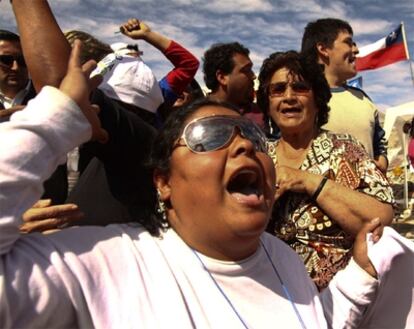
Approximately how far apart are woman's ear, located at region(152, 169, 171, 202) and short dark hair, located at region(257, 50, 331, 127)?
4.01ft

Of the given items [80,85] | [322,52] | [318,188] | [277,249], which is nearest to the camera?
[80,85]

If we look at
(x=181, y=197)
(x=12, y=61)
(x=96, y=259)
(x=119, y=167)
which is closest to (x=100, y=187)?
(x=119, y=167)

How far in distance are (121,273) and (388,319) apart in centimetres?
108

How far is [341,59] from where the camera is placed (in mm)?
3818

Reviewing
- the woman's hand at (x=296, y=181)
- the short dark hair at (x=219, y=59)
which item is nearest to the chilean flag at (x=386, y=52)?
the short dark hair at (x=219, y=59)

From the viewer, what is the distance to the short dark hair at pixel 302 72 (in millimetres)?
2459

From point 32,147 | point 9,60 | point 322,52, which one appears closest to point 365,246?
point 32,147

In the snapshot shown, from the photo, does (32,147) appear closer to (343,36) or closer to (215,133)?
(215,133)

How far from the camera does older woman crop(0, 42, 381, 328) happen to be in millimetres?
1037

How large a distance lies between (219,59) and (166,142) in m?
2.42

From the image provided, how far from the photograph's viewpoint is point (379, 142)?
378cm

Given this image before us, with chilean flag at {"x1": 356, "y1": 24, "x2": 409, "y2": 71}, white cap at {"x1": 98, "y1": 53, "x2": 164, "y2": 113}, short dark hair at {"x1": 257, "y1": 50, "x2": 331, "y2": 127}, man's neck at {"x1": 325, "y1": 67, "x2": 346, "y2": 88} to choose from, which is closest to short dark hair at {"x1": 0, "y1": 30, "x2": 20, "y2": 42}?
white cap at {"x1": 98, "y1": 53, "x2": 164, "y2": 113}

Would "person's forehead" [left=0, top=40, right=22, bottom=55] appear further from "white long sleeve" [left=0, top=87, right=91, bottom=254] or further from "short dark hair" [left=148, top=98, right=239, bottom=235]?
"white long sleeve" [left=0, top=87, right=91, bottom=254]

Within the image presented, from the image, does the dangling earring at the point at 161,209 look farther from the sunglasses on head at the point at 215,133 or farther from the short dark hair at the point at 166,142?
the sunglasses on head at the point at 215,133
